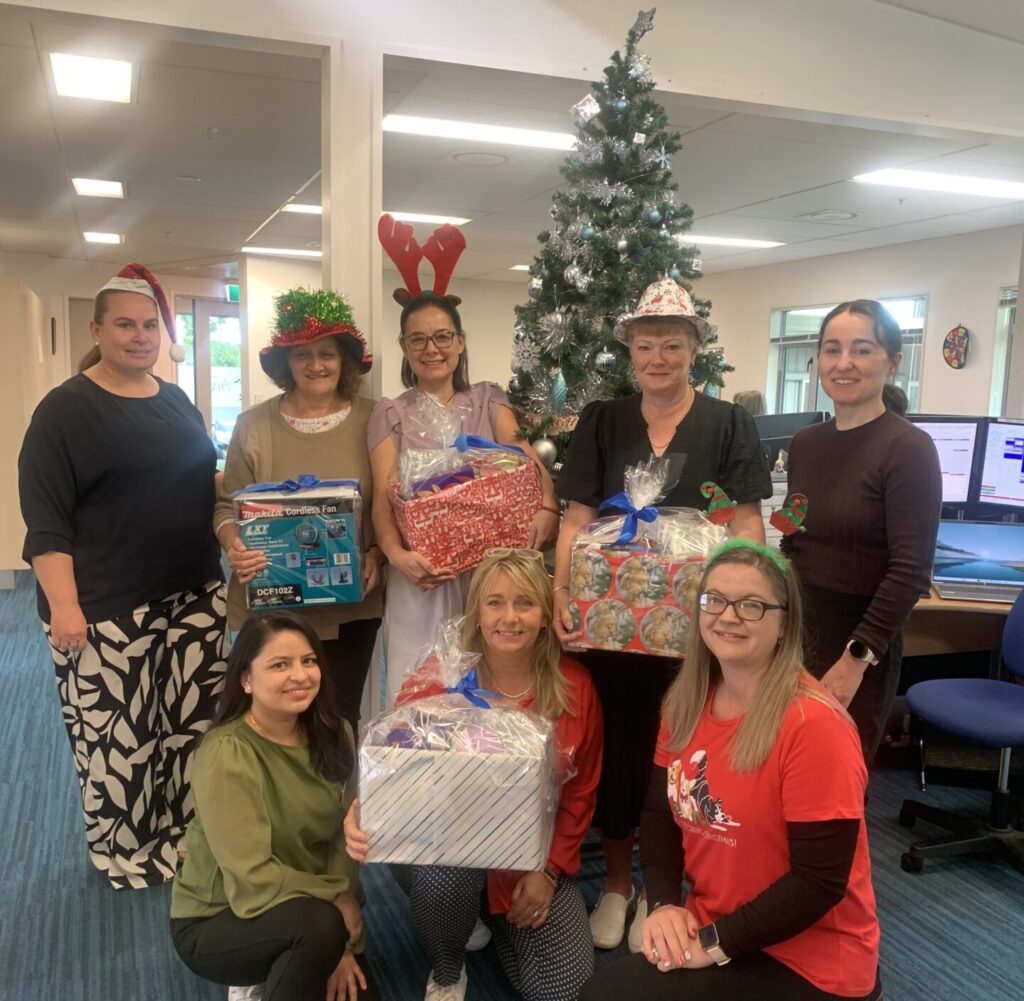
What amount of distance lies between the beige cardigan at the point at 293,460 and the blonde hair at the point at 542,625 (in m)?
0.48

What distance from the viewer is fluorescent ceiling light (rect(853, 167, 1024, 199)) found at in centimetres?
608

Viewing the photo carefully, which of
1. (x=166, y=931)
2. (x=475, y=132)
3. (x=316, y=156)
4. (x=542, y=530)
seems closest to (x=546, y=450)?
(x=542, y=530)

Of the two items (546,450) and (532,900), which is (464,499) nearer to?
(546,450)

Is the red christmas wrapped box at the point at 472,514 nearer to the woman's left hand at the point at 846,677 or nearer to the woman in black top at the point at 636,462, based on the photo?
the woman in black top at the point at 636,462

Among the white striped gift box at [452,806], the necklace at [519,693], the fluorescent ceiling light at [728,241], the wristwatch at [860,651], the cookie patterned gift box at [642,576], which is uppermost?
the fluorescent ceiling light at [728,241]

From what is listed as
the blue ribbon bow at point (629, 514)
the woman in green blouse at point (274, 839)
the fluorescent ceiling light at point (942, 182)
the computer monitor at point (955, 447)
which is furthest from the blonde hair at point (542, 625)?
the fluorescent ceiling light at point (942, 182)

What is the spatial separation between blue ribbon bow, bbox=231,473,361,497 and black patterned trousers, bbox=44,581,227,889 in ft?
1.79

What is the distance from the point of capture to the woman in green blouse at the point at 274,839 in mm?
1786

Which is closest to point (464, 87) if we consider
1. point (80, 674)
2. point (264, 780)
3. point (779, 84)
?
point (779, 84)

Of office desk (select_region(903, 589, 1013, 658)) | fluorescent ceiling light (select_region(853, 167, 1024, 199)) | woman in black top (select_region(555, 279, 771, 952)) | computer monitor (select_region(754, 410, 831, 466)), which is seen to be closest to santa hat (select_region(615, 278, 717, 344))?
woman in black top (select_region(555, 279, 771, 952))

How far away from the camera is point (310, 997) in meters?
1.77

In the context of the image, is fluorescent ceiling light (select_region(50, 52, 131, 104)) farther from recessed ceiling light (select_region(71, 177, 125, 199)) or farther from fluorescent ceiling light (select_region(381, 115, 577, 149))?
recessed ceiling light (select_region(71, 177, 125, 199))

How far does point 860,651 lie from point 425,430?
1234mm

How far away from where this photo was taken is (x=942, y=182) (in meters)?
6.26
